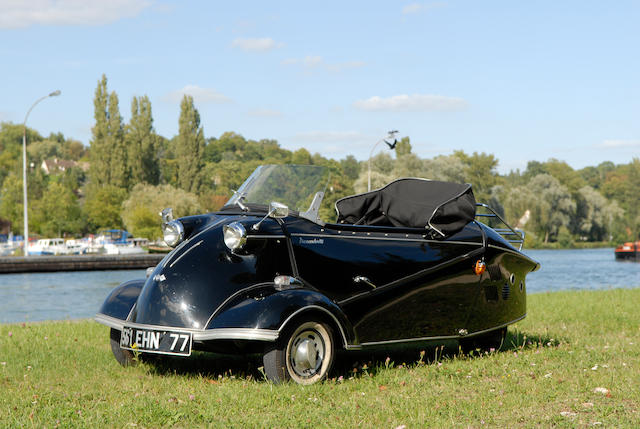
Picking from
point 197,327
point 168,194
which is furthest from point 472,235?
point 168,194

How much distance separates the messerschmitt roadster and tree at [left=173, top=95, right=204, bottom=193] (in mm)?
72634

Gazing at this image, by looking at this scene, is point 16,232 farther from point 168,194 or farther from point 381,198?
point 381,198

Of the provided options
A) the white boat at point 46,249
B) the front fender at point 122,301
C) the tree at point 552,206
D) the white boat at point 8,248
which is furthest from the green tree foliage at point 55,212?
the front fender at point 122,301

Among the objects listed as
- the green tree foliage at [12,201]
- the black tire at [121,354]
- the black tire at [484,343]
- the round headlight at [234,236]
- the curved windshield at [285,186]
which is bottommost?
the black tire at [484,343]

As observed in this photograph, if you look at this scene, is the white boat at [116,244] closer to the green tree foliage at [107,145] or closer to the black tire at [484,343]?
the green tree foliage at [107,145]

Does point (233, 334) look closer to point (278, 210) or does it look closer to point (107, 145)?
point (278, 210)

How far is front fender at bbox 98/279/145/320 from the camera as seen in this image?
695 cm

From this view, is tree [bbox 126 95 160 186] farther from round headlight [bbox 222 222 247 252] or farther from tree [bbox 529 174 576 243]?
round headlight [bbox 222 222 247 252]

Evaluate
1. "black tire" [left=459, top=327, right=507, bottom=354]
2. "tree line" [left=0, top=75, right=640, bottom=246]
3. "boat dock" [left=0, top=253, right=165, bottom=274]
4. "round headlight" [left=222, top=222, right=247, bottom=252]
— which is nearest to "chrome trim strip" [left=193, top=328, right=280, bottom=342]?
"round headlight" [left=222, top=222, right=247, bottom=252]

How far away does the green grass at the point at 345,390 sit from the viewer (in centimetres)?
489

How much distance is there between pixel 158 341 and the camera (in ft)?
19.8

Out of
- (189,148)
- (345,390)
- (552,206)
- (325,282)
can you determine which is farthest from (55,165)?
(345,390)

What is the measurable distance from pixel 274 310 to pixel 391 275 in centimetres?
150

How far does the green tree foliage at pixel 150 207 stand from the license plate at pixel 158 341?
62.3m
